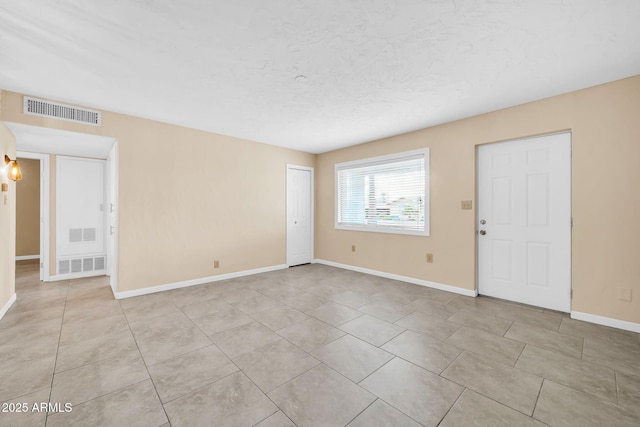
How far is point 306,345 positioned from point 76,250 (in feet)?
16.5

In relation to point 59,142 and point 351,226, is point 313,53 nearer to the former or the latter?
point 351,226

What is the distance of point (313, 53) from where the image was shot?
7.50ft

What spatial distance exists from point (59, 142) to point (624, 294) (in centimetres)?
732

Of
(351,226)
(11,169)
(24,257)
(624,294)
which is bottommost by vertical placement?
(24,257)

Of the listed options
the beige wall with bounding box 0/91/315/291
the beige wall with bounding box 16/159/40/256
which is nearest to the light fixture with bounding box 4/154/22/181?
the beige wall with bounding box 0/91/315/291

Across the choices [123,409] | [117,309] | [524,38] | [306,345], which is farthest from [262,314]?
[524,38]

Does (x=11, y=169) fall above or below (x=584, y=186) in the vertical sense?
above

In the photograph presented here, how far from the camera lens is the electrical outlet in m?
2.70

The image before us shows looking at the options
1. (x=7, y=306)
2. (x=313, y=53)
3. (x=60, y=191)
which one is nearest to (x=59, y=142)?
(x=60, y=191)

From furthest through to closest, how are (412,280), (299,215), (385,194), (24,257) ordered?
(24,257) → (299,215) → (385,194) → (412,280)

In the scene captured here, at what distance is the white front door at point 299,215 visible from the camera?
5.74 m

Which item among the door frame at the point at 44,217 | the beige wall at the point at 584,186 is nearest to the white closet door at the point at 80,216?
the door frame at the point at 44,217

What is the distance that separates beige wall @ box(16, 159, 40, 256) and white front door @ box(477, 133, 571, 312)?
32.4 ft

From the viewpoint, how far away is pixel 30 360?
2180 mm
